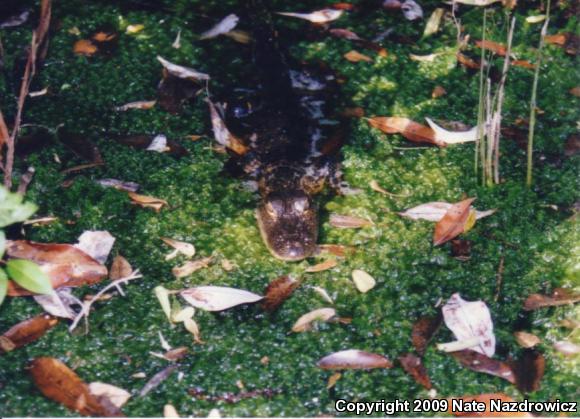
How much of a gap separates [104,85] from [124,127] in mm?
352

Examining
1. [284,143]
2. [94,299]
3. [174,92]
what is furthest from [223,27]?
[94,299]

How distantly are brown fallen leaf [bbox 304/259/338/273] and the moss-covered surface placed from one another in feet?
0.12

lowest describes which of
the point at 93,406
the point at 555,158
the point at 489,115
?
the point at 93,406

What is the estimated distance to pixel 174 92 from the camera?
141 inches

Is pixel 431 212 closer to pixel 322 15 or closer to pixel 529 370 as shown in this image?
pixel 529 370

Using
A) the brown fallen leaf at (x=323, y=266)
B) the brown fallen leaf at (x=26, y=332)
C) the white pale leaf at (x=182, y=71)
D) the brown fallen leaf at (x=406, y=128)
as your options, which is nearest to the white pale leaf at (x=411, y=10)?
the brown fallen leaf at (x=406, y=128)

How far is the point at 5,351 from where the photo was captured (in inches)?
96.5

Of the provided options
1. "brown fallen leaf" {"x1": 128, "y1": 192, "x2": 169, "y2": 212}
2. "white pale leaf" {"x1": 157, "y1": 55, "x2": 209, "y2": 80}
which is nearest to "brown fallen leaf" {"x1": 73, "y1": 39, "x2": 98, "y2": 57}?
"white pale leaf" {"x1": 157, "y1": 55, "x2": 209, "y2": 80}

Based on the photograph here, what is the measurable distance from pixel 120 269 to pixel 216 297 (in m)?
0.40

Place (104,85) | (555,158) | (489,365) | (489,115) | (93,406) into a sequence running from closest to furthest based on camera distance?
(93,406) < (489,365) < (489,115) < (555,158) < (104,85)

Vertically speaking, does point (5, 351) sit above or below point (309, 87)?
below

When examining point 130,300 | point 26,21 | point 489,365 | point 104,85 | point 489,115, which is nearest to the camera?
point 489,365

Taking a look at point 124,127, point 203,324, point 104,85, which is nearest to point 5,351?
point 203,324

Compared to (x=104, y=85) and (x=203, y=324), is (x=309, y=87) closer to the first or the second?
(x=104, y=85)
